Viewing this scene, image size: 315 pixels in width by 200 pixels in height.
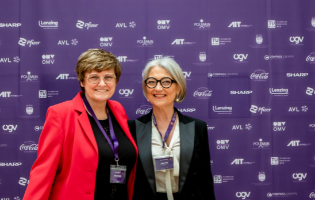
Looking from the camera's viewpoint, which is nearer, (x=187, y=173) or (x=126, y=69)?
(x=187, y=173)

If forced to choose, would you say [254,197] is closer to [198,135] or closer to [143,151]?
[198,135]

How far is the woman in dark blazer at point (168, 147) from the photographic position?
1.56m

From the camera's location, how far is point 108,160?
4.94 feet

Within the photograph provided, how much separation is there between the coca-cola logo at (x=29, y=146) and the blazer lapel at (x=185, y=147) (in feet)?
6.91

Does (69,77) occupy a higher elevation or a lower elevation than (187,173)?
higher

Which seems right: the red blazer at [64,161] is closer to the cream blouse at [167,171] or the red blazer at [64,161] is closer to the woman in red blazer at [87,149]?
the woman in red blazer at [87,149]

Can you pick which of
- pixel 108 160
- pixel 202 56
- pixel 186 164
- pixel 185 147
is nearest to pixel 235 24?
pixel 202 56

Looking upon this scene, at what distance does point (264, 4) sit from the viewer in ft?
9.19

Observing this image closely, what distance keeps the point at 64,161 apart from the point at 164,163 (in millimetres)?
704

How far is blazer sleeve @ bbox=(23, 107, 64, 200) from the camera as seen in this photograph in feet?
4.49

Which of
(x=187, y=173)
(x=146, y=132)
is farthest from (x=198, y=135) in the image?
(x=146, y=132)

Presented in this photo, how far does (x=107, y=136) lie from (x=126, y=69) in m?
1.33

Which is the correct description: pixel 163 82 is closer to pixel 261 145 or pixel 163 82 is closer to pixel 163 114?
pixel 163 114

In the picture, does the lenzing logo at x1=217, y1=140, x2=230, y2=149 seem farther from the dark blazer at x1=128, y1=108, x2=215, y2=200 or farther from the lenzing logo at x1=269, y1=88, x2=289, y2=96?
the dark blazer at x1=128, y1=108, x2=215, y2=200
